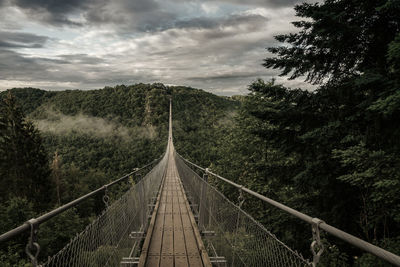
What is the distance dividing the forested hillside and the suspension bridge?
13772mm

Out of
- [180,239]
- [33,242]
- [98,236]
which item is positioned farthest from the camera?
[180,239]

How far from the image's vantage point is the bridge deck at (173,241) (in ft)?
12.3

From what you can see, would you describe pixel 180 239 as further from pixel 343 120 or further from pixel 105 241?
pixel 343 120

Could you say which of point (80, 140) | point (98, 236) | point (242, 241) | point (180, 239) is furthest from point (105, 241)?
point (80, 140)

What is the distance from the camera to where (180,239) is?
4719 mm

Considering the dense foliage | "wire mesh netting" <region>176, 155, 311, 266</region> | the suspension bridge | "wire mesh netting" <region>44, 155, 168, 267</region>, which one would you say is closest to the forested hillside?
the suspension bridge

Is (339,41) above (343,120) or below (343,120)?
above

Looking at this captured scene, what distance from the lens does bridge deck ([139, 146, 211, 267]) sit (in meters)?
3.76

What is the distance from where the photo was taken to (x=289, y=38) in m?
6.47

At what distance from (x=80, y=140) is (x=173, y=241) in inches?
3462

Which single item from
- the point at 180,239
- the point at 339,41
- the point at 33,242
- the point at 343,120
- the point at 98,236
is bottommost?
the point at 180,239

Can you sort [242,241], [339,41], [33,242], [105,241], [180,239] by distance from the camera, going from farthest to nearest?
[339,41] → [180,239] → [242,241] → [105,241] → [33,242]

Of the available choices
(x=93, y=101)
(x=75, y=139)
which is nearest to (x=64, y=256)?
(x=75, y=139)

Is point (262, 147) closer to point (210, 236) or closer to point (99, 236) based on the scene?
point (210, 236)
